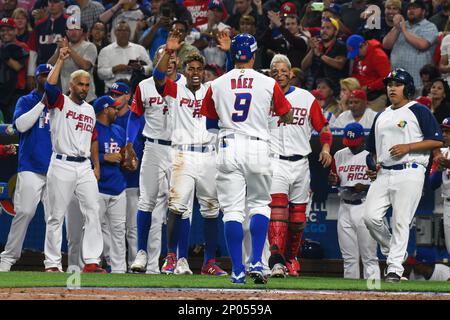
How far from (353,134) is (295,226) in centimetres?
188

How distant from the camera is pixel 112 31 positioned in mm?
18469

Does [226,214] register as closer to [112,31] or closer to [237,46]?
[237,46]

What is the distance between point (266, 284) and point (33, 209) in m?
3.86

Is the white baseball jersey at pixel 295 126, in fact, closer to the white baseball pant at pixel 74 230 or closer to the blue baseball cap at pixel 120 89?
the white baseball pant at pixel 74 230

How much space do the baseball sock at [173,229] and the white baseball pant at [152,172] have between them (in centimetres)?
58

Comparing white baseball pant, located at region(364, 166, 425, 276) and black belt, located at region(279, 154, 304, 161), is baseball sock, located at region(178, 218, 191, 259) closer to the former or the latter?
black belt, located at region(279, 154, 304, 161)

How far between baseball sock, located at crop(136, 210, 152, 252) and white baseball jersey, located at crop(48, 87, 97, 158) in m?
0.93

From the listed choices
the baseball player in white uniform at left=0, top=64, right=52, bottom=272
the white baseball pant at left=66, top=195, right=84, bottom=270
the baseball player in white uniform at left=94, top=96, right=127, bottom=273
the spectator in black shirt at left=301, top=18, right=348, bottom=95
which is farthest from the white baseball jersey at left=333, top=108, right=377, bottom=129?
Result: the baseball player in white uniform at left=0, top=64, right=52, bottom=272

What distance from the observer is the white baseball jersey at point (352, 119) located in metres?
15.3

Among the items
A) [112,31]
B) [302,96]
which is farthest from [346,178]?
[112,31]

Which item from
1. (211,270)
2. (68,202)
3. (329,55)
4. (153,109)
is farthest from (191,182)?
(329,55)

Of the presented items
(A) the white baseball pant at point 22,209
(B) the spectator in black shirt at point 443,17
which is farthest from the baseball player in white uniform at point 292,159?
(B) the spectator in black shirt at point 443,17

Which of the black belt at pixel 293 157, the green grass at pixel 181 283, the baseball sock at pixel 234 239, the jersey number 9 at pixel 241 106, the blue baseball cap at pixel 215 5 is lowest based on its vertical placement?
the green grass at pixel 181 283

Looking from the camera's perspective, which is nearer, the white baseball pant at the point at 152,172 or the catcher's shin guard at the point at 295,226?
the catcher's shin guard at the point at 295,226
